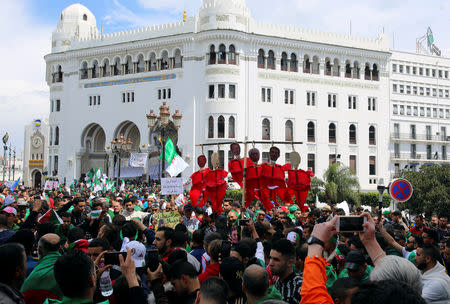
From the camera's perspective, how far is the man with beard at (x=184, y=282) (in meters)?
4.38

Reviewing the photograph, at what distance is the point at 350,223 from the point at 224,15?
41.1m

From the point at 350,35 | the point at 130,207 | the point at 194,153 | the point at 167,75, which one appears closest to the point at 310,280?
the point at 130,207

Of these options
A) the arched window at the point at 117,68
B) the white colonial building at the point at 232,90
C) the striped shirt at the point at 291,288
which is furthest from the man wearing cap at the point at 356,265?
the arched window at the point at 117,68

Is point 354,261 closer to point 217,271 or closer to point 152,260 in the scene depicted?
point 217,271

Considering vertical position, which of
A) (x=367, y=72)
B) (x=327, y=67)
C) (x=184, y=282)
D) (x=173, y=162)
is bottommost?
(x=184, y=282)

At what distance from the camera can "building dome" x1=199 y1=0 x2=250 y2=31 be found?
4269cm

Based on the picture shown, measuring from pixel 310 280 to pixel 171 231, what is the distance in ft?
9.77

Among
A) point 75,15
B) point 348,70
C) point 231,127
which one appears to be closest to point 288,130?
point 231,127

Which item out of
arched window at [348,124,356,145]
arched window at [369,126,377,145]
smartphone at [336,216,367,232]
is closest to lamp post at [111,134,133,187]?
arched window at [348,124,356,145]

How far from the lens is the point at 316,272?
11.1ft

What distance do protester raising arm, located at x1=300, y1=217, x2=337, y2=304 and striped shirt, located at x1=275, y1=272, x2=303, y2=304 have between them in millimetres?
1244

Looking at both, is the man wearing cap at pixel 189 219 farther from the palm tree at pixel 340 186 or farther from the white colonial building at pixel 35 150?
the white colonial building at pixel 35 150

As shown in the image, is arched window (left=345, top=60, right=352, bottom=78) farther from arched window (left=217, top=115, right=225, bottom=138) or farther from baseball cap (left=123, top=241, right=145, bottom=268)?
baseball cap (left=123, top=241, right=145, bottom=268)

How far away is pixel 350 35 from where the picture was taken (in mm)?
47844
